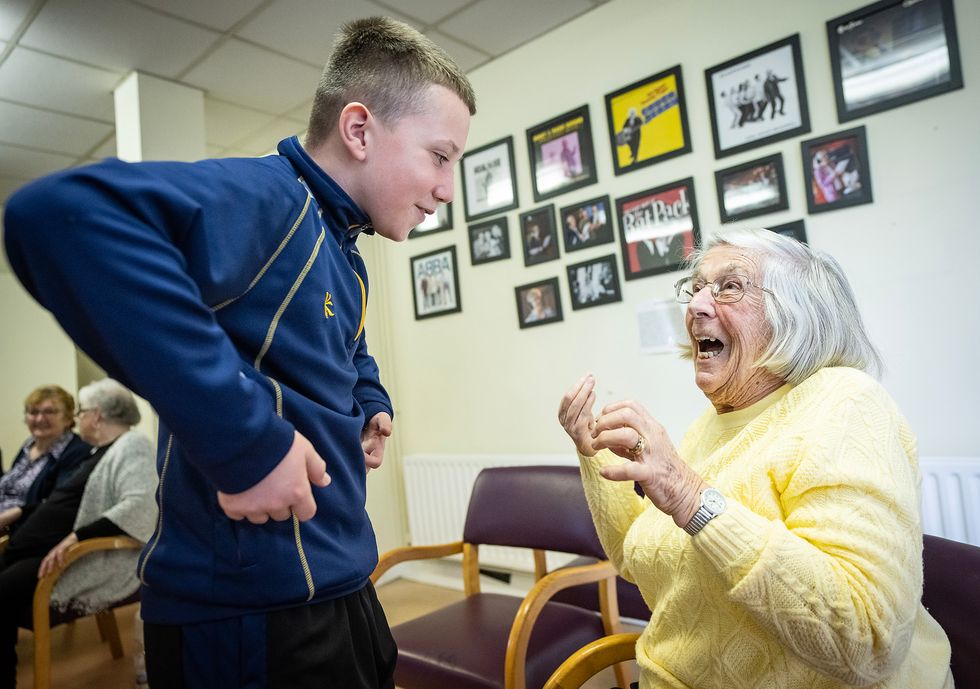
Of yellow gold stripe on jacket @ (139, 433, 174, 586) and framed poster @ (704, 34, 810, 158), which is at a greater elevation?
framed poster @ (704, 34, 810, 158)

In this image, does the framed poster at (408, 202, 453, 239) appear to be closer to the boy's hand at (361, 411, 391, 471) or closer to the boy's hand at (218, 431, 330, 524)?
the boy's hand at (361, 411, 391, 471)

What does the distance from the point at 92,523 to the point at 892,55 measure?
12.4 feet

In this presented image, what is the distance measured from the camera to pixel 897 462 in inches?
38.4

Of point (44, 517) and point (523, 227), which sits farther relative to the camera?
point (523, 227)

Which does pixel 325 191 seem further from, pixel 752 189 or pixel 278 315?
pixel 752 189

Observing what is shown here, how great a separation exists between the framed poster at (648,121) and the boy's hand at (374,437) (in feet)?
7.51

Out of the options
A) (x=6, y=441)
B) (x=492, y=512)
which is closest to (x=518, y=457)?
(x=492, y=512)

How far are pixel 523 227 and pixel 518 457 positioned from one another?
50.0 inches

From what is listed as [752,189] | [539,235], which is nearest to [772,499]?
[752,189]

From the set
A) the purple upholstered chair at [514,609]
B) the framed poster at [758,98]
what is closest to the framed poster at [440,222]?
the framed poster at [758,98]

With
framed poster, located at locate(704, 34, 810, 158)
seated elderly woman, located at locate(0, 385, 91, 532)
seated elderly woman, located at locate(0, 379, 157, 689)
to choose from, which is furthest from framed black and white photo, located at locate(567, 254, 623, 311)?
seated elderly woman, located at locate(0, 385, 91, 532)

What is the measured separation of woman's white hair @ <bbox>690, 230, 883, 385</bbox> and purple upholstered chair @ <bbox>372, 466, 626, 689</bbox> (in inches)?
36.5

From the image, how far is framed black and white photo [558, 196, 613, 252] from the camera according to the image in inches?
121

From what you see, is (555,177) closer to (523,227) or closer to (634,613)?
(523,227)
